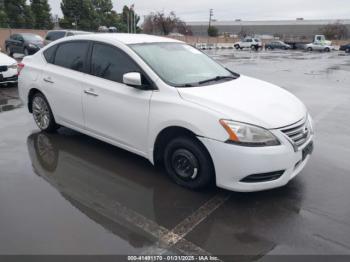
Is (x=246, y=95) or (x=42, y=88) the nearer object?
(x=246, y=95)

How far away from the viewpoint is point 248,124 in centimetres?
357

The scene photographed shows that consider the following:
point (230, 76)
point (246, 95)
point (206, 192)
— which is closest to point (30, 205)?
point (206, 192)

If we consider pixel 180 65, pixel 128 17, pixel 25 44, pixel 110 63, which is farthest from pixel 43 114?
pixel 128 17

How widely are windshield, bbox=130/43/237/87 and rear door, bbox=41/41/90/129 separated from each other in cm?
99

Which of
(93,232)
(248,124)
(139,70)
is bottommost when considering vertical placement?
(93,232)

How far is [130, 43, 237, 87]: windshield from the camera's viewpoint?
14.2ft

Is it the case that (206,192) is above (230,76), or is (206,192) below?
below

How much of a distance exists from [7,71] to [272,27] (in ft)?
361

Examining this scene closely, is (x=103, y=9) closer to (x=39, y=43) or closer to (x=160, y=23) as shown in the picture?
(x=160, y=23)

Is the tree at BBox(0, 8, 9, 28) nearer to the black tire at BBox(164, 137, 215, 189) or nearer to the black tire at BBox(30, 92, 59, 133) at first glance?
the black tire at BBox(30, 92, 59, 133)

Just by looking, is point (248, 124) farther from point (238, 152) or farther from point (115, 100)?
point (115, 100)

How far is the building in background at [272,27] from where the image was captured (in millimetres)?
102037

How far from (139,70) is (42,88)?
2.14 meters

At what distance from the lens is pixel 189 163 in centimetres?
395
